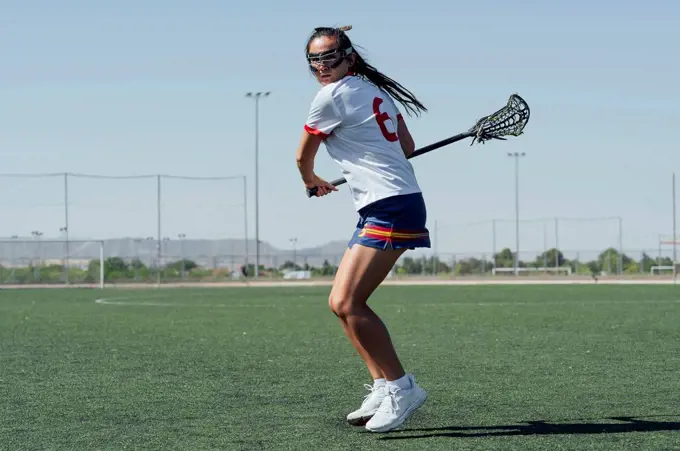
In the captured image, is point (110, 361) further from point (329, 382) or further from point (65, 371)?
point (329, 382)

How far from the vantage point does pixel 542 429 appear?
17.4 ft

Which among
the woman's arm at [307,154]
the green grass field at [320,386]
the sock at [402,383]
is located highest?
the woman's arm at [307,154]

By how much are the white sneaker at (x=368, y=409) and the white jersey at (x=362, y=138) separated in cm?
94

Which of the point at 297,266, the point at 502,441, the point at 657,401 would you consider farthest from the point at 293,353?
the point at 297,266

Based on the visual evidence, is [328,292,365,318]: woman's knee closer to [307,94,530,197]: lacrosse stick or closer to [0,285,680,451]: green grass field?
[0,285,680,451]: green grass field

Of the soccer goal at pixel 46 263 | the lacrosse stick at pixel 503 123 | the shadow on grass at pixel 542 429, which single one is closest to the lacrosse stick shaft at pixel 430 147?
the lacrosse stick at pixel 503 123

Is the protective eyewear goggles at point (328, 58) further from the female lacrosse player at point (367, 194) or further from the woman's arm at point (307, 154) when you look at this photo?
the woman's arm at point (307, 154)

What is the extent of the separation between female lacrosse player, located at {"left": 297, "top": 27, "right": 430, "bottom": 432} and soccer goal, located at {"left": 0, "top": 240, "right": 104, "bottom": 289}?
126 feet

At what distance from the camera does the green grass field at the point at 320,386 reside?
5.15 m

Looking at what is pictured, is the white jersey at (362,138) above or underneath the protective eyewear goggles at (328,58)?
underneath

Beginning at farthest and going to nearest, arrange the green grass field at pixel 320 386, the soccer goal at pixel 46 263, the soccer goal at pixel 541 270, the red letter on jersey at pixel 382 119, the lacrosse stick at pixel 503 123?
the soccer goal at pixel 541 270
the soccer goal at pixel 46 263
the lacrosse stick at pixel 503 123
the red letter on jersey at pixel 382 119
the green grass field at pixel 320 386

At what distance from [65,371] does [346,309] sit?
3.60 m

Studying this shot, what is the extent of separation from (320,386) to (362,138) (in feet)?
7.42

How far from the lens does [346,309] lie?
17.6ft
